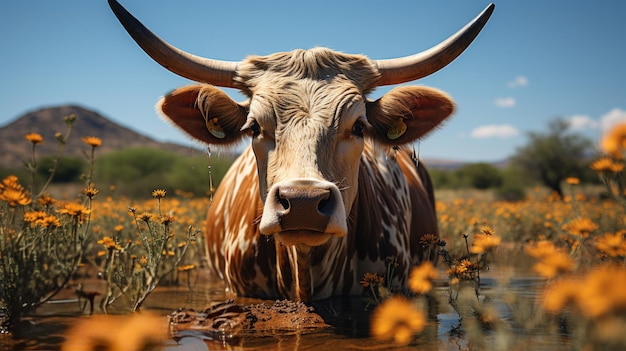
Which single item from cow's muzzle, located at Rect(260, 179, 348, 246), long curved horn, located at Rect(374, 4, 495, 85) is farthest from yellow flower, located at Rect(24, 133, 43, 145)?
long curved horn, located at Rect(374, 4, 495, 85)

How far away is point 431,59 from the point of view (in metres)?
3.72

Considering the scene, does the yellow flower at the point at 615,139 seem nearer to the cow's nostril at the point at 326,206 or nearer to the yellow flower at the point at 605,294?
the yellow flower at the point at 605,294

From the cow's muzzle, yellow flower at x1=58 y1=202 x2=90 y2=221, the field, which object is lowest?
the field

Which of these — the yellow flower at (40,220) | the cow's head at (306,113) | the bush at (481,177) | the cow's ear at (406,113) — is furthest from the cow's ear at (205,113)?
the bush at (481,177)

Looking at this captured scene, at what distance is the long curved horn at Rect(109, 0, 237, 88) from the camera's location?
351cm

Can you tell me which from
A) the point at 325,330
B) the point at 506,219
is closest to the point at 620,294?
the point at 325,330

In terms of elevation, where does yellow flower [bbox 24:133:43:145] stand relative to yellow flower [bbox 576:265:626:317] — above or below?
above

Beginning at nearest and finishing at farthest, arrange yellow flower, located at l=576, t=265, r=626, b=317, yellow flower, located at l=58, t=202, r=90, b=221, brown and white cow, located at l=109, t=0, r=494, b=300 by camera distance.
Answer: yellow flower, located at l=576, t=265, r=626, b=317, brown and white cow, located at l=109, t=0, r=494, b=300, yellow flower, located at l=58, t=202, r=90, b=221

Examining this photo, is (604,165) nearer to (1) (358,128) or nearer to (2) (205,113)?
(1) (358,128)

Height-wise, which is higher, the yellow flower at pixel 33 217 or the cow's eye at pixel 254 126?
the cow's eye at pixel 254 126

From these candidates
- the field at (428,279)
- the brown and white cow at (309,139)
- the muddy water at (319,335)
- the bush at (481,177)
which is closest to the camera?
the field at (428,279)

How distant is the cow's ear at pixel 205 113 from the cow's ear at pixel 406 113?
931mm

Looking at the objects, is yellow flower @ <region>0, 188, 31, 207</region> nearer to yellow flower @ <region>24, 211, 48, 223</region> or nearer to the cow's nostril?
yellow flower @ <region>24, 211, 48, 223</region>

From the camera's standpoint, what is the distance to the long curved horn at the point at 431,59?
3.61 meters
